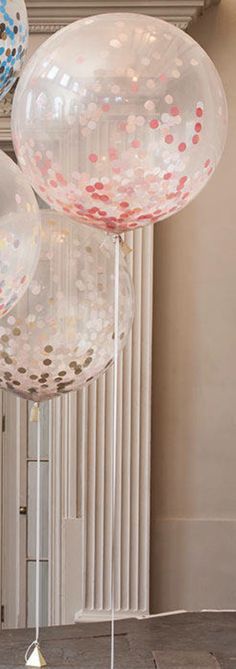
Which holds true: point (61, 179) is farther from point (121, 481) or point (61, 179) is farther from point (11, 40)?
point (121, 481)

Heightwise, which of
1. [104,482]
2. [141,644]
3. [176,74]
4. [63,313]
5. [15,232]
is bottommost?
[141,644]

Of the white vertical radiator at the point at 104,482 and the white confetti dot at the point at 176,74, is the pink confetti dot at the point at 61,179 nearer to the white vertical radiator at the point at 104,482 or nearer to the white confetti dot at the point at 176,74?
the white confetti dot at the point at 176,74

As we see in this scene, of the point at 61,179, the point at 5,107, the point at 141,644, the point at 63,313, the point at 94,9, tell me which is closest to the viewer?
the point at 61,179

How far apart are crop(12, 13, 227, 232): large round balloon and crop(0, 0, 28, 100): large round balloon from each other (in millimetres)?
90

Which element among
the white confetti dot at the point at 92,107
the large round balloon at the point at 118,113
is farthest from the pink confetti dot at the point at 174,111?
the white confetti dot at the point at 92,107

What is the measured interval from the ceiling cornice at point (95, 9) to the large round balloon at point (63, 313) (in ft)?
6.33

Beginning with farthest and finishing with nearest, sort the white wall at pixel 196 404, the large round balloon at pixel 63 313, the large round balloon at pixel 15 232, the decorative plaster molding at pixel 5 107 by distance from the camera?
1. the white wall at pixel 196 404
2. the decorative plaster molding at pixel 5 107
3. the large round balloon at pixel 63 313
4. the large round balloon at pixel 15 232

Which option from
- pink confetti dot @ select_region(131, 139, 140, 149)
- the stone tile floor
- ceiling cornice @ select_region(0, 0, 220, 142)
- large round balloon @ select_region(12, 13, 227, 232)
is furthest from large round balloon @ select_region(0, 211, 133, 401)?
ceiling cornice @ select_region(0, 0, 220, 142)

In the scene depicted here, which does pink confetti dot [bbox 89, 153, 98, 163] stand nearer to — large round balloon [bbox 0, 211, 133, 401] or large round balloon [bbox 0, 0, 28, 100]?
large round balloon [bbox 0, 0, 28, 100]

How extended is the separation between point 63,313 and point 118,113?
0.49 m

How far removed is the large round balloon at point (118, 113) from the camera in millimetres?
1669

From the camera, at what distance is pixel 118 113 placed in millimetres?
1679

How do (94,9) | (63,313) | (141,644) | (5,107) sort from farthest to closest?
(5,107)
(94,9)
(141,644)
(63,313)

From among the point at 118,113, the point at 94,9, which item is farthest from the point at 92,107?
the point at 94,9
